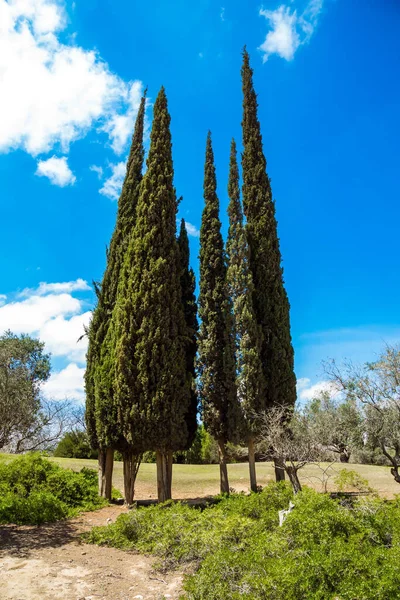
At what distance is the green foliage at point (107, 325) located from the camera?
14.7 meters

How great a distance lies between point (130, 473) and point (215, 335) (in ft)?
20.3

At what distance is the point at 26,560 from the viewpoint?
Answer: 7.25 m

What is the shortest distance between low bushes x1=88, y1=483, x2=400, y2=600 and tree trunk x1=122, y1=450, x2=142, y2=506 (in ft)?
15.4

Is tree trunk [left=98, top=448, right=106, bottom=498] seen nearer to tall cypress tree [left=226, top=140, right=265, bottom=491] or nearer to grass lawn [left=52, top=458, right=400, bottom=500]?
grass lawn [left=52, top=458, right=400, bottom=500]

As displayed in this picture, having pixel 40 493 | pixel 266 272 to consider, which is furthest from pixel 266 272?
pixel 40 493

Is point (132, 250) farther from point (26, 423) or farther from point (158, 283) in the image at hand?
point (26, 423)

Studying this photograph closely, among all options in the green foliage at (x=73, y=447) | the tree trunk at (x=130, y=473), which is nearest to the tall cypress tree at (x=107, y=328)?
the tree trunk at (x=130, y=473)

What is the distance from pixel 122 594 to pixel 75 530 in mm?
5137

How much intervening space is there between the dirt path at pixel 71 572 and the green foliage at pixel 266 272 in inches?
361

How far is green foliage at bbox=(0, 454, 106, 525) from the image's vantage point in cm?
1045

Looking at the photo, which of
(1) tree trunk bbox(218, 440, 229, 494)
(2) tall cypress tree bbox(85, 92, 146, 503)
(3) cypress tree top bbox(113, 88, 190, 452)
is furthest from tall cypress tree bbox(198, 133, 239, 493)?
(2) tall cypress tree bbox(85, 92, 146, 503)

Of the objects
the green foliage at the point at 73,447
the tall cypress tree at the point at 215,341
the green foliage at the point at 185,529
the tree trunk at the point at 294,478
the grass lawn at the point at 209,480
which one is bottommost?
the grass lawn at the point at 209,480

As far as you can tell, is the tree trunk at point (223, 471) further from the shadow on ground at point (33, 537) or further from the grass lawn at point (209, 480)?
the shadow on ground at point (33, 537)

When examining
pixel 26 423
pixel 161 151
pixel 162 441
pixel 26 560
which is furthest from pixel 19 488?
pixel 161 151
